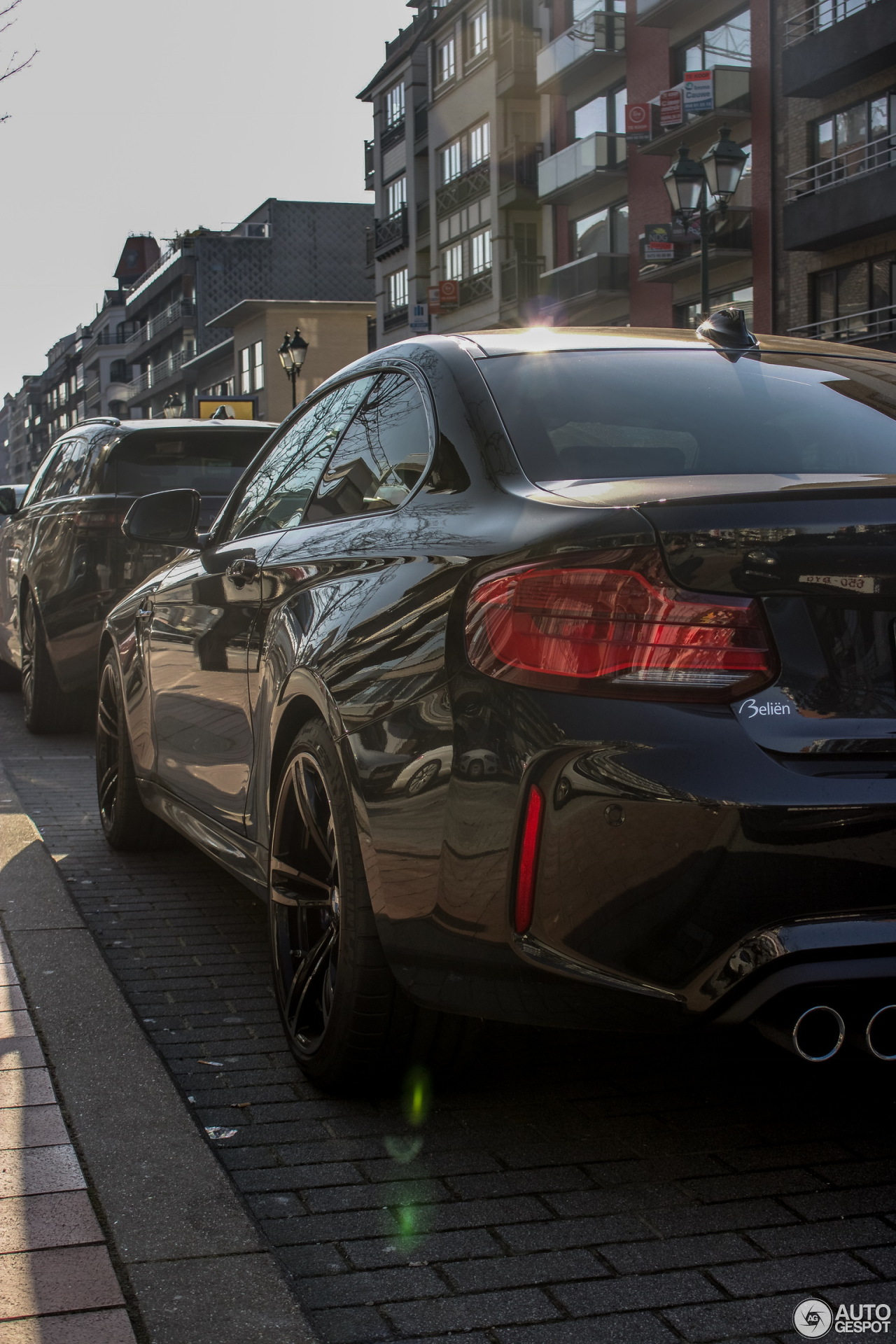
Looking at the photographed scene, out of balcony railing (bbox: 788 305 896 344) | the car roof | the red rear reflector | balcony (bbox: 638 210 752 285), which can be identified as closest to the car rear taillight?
the red rear reflector

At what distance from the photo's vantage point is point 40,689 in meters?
9.34

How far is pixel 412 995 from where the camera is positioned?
2990mm

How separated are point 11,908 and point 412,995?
7.59 ft

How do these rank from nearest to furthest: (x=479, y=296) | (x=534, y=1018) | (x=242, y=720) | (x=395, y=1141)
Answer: (x=534, y=1018)
(x=395, y=1141)
(x=242, y=720)
(x=479, y=296)

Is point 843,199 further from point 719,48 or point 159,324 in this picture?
point 159,324

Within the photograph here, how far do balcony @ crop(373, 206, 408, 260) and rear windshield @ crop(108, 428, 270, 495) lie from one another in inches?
1722

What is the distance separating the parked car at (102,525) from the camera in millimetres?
8812

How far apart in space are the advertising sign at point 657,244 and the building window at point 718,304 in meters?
1.26

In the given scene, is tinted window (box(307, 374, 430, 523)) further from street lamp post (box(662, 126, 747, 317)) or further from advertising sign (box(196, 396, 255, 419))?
advertising sign (box(196, 396, 255, 419))

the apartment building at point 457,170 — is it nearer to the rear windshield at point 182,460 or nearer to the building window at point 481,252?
the building window at point 481,252

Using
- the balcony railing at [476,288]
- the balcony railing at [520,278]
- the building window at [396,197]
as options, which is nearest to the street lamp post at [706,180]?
the balcony railing at [520,278]

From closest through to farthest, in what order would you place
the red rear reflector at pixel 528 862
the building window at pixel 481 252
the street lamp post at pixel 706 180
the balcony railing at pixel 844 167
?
the red rear reflector at pixel 528 862 → the street lamp post at pixel 706 180 → the balcony railing at pixel 844 167 → the building window at pixel 481 252

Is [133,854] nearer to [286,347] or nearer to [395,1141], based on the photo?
[395,1141]

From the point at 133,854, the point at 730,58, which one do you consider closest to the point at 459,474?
the point at 133,854
